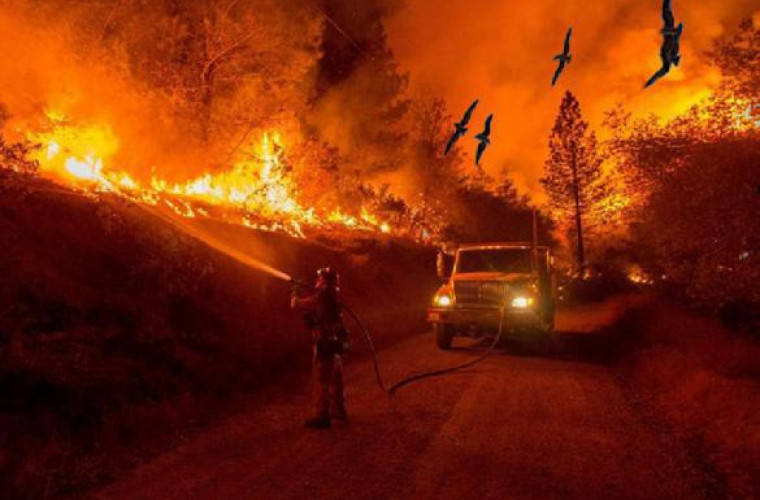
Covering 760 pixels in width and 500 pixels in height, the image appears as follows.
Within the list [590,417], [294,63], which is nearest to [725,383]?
[590,417]

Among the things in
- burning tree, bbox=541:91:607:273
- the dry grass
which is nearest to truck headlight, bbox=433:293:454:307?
the dry grass

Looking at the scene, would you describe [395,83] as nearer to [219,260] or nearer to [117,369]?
[219,260]

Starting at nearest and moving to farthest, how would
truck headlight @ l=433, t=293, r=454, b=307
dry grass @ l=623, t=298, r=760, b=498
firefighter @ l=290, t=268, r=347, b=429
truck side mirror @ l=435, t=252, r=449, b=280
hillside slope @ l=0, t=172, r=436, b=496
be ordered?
1. dry grass @ l=623, t=298, r=760, b=498
2. hillside slope @ l=0, t=172, r=436, b=496
3. firefighter @ l=290, t=268, r=347, b=429
4. truck headlight @ l=433, t=293, r=454, b=307
5. truck side mirror @ l=435, t=252, r=449, b=280

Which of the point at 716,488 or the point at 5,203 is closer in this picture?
the point at 716,488

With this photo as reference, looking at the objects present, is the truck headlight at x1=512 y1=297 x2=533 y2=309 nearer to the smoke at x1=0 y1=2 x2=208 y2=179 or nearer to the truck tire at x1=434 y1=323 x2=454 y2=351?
the truck tire at x1=434 y1=323 x2=454 y2=351

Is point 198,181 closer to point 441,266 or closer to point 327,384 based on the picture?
point 441,266

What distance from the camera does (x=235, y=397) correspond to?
353 inches

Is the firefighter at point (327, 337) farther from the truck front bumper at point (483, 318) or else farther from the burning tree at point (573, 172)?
the burning tree at point (573, 172)

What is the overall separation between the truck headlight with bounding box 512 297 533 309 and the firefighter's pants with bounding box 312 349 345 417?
22.2 feet

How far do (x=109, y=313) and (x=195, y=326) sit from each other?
5.82 ft

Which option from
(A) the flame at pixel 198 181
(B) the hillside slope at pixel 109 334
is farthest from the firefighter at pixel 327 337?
(A) the flame at pixel 198 181

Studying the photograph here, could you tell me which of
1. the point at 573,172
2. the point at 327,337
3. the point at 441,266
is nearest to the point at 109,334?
the point at 327,337

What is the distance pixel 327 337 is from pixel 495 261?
7.98 metres

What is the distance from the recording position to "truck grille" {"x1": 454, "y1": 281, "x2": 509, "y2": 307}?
1355 cm
